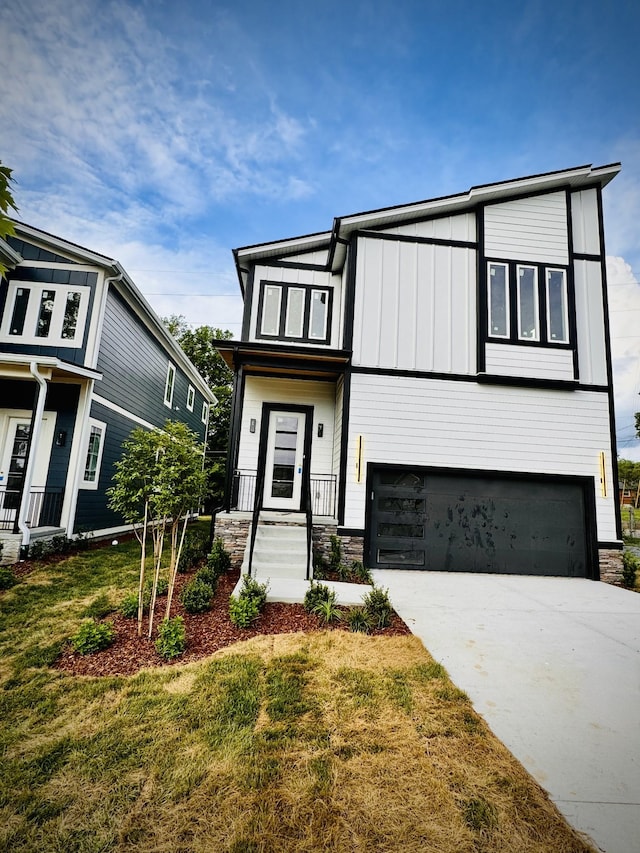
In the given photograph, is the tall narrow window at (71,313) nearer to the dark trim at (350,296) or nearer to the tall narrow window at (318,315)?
the tall narrow window at (318,315)

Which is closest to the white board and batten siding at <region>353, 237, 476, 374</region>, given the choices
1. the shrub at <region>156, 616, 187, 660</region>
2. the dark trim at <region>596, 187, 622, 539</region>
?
the dark trim at <region>596, 187, 622, 539</region>

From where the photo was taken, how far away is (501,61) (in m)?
10.0

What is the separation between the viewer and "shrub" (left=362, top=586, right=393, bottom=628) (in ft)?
14.7

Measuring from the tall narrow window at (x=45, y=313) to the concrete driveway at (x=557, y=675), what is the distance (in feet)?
29.9

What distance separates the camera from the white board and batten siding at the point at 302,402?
8.94 meters

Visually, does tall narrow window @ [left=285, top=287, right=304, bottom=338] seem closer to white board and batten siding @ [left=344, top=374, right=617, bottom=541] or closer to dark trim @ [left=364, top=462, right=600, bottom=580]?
white board and batten siding @ [left=344, top=374, right=617, bottom=541]

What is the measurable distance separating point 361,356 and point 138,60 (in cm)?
799

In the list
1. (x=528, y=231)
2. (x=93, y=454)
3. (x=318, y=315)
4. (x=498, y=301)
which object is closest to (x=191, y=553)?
(x=93, y=454)

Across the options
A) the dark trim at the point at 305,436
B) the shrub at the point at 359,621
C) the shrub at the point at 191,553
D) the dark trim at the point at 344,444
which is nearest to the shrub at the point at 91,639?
the shrub at the point at 359,621

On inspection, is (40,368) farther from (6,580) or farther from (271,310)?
(271,310)

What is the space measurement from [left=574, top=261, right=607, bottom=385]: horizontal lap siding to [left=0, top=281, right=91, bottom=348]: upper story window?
11.0m

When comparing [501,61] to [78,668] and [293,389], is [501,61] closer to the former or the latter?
[293,389]

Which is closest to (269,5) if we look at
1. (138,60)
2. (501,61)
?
(138,60)

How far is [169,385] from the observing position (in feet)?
47.4
